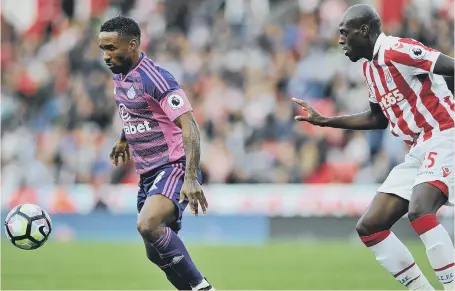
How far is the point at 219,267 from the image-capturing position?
A: 1336 centimetres

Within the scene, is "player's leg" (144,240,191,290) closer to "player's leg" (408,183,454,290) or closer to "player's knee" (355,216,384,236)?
"player's knee" (355,216,384,236)

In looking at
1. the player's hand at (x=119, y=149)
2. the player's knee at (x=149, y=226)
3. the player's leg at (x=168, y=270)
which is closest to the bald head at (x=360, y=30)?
the player's knee at (x=149, y=226)

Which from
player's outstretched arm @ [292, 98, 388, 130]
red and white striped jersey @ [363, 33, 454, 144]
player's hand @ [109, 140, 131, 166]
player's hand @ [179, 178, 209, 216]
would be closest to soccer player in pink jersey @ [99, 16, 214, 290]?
player's hand @ [179, 178, 209, 216]

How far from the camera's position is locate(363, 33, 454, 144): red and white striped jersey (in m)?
7.55

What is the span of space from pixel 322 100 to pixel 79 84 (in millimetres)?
5007

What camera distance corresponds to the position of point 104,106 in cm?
1969

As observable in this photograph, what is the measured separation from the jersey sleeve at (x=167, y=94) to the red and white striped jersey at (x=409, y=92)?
4.97 feet

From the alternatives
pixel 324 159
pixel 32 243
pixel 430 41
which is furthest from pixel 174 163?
pixel 430 41

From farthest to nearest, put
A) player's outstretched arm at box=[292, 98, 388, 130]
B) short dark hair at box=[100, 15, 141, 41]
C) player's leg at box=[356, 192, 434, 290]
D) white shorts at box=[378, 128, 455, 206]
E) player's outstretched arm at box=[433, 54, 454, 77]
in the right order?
player's outstretched arm at box=[292, 98, 388, 130] → short dark hair at box=[100, 15, 141, 41] → player's leg at box=[356, 192, 434, 290] → white shorts at box=[378, 128, 455, 206] → player's outstretched arm at box=[433, 54, 454, 77]

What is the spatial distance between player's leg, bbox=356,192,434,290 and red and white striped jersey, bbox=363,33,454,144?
553 mm

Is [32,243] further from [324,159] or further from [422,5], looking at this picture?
[422,5]

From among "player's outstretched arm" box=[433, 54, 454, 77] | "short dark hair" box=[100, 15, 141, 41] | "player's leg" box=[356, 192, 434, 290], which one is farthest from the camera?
"short dark hair" box=[100, 15, 141, 41]

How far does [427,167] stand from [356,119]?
1.12 metres

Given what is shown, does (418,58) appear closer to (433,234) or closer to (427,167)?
(427,167)
